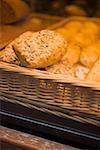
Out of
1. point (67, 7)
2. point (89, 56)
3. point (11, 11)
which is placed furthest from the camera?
point (67, 7)

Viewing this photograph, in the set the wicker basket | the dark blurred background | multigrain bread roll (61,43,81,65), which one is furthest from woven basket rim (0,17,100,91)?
the dark blurred background

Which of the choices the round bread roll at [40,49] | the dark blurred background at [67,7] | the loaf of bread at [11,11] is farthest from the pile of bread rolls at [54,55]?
the dark blurred background at [67,7]

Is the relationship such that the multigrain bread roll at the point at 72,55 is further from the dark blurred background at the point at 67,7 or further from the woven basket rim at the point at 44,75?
the dark blurred background at the point at 67,7

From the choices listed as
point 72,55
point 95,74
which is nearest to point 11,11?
point 72,55

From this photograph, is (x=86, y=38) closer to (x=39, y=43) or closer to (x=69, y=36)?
(x=69, y=36)

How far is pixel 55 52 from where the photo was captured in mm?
683

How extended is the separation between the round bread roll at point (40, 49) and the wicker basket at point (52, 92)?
0.08ft

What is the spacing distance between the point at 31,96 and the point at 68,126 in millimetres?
101

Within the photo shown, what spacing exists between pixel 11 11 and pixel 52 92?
42 cm

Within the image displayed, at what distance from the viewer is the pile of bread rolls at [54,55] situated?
2.19 ft

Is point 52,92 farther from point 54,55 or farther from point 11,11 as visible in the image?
point 11,11

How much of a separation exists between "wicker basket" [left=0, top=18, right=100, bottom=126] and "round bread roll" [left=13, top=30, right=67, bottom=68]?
3 cm

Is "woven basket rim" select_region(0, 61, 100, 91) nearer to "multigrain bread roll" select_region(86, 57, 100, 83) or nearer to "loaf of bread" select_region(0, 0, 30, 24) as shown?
"multigrain bread roll" select_region(86, 57, 100, 83)

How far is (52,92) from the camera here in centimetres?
65
